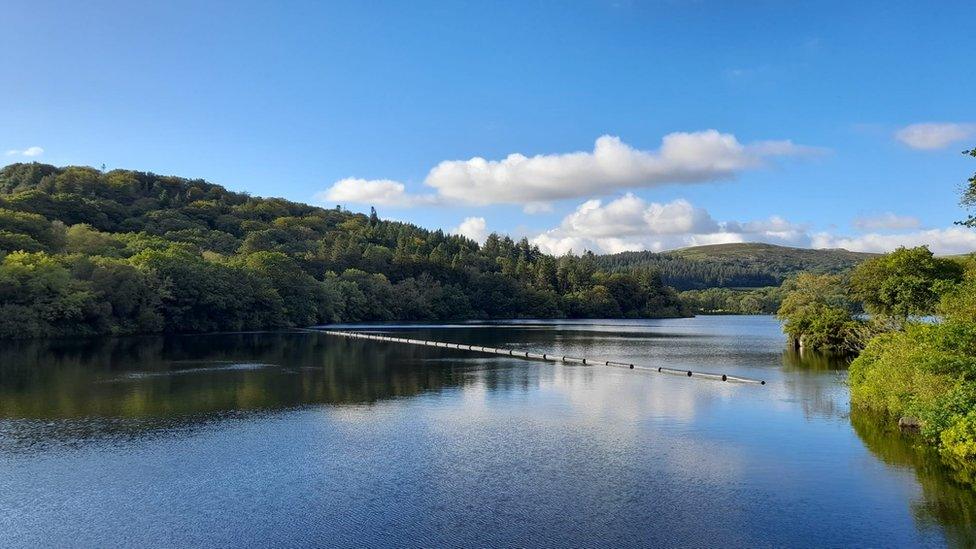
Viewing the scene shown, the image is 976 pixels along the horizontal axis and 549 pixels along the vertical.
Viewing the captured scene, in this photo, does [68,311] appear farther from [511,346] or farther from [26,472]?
[26,472]

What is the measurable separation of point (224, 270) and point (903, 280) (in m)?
77.6

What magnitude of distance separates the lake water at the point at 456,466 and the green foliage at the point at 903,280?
1288 centimetres

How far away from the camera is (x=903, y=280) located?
147 feet

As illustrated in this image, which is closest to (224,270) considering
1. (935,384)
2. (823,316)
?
(823,316)

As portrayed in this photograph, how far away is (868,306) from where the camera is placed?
163 ft

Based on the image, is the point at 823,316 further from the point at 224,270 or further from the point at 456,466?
the point at 224,270

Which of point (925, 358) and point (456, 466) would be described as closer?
point (456, 466)

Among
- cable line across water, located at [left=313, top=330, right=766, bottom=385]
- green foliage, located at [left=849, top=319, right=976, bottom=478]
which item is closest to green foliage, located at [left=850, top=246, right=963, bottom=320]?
cable line across water, located at [left=313, top=330, right=766, bottom=385]

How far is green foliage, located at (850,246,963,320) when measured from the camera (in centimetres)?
4431

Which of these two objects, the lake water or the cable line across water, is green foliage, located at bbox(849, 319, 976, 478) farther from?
the cable line across water

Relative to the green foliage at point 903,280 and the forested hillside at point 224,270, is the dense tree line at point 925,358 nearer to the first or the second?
the green foliage at point 903,280

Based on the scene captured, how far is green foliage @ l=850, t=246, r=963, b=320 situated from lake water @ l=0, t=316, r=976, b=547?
42.3 feet

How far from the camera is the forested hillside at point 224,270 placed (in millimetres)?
74188

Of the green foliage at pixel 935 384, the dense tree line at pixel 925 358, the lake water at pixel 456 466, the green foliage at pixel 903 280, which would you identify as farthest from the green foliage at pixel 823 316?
the green foliage at pixel 935 384
